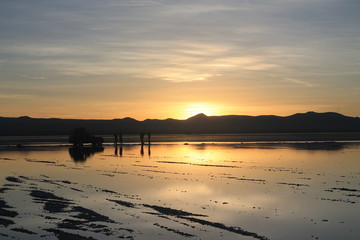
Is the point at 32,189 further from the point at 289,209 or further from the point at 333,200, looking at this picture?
the point at 333,200

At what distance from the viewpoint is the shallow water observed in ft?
44.5

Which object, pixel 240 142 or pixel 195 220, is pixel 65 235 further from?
pixel 240 142

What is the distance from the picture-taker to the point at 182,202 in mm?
17828

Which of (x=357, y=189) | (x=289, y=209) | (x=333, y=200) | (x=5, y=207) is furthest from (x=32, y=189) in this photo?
(x=357, y=189)

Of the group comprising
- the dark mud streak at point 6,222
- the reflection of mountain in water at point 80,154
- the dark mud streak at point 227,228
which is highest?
the reflection of mountain in water at point 80,154

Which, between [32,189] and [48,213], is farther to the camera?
[32,189]

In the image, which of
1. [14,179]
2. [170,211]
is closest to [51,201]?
[170,211]

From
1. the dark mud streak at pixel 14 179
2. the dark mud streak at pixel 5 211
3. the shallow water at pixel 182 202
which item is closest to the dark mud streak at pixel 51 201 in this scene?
the shallow water at pixel 182 202

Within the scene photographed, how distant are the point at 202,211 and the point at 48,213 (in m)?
5.37

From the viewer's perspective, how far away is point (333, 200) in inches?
706

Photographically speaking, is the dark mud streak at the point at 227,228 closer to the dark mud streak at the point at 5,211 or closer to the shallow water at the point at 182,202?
the shallow water at the point at 182,202

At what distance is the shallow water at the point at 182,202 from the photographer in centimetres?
1355

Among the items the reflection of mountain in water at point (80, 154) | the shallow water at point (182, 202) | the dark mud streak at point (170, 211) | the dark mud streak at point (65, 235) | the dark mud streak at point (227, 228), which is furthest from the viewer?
the reflection of mountain in water at point (80, 154)

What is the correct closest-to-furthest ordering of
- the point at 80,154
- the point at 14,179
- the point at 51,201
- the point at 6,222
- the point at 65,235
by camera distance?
the point at 65,235, the point at 6,222, the point at 51,201, the point at 14,179, the point at 80,154
